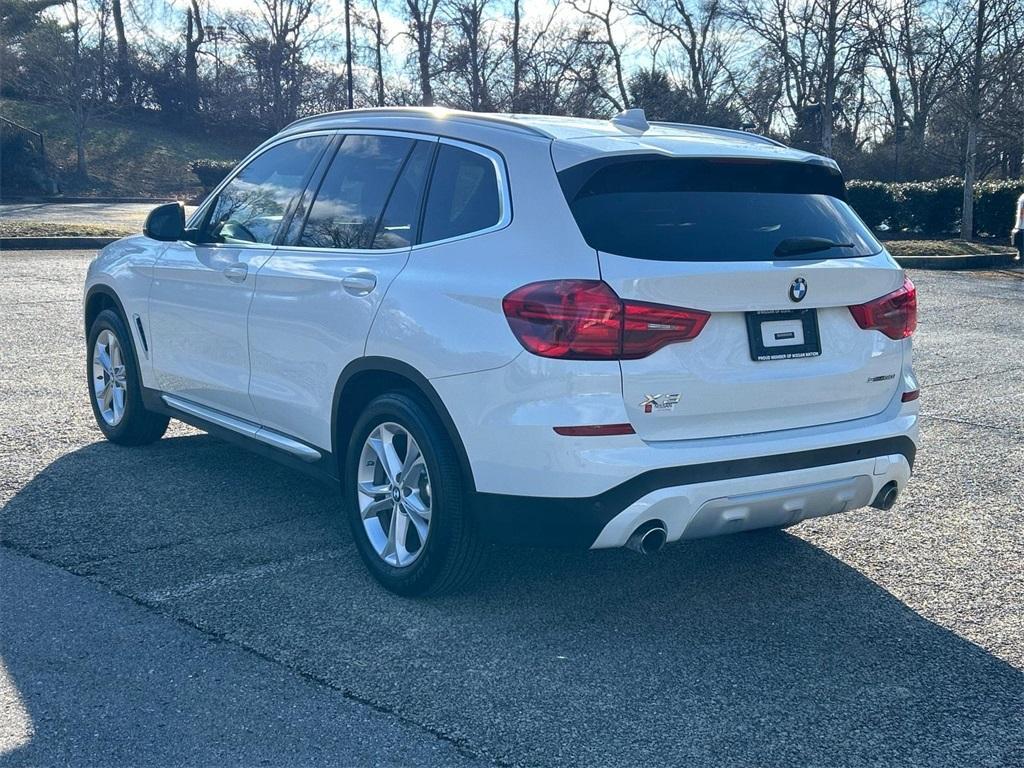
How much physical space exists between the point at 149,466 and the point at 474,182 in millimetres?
2984

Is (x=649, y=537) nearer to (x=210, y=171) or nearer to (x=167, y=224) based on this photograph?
(x=167, y=224)

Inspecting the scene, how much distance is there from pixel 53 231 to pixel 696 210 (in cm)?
1965

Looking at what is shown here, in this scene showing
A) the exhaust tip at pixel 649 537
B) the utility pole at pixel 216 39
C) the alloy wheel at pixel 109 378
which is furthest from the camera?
the utility pole at pixel 216 39

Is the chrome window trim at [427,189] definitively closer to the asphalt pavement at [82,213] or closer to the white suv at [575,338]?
the white suv at [575,338]

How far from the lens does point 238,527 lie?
5.33m

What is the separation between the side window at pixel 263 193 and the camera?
541 centimetres

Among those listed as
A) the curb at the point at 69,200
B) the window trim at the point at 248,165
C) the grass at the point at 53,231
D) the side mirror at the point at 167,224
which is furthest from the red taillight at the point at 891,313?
the curb at the point at 69,200

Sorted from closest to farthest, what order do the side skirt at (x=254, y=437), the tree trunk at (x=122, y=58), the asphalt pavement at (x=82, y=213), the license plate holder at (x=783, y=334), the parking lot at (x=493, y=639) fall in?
1. the parking lot at (x=493, y=639)
2. the license plate holder at (x=783, y=334)
3. the side skirt at (x=254, y=437)
4. the asphalt pavement at (x=82, y=213)
5. the tree trunk at (x=122, y=58)

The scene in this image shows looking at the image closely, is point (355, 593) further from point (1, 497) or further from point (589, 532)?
point (1, 497)

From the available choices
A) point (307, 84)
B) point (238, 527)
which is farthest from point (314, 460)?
point (307, 84)

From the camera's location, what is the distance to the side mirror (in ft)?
19.6

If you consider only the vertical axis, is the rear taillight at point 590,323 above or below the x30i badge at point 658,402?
above

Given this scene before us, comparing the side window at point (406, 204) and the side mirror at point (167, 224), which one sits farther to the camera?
the side mirror at point (167, 224)

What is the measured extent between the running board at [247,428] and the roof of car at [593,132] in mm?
1451
